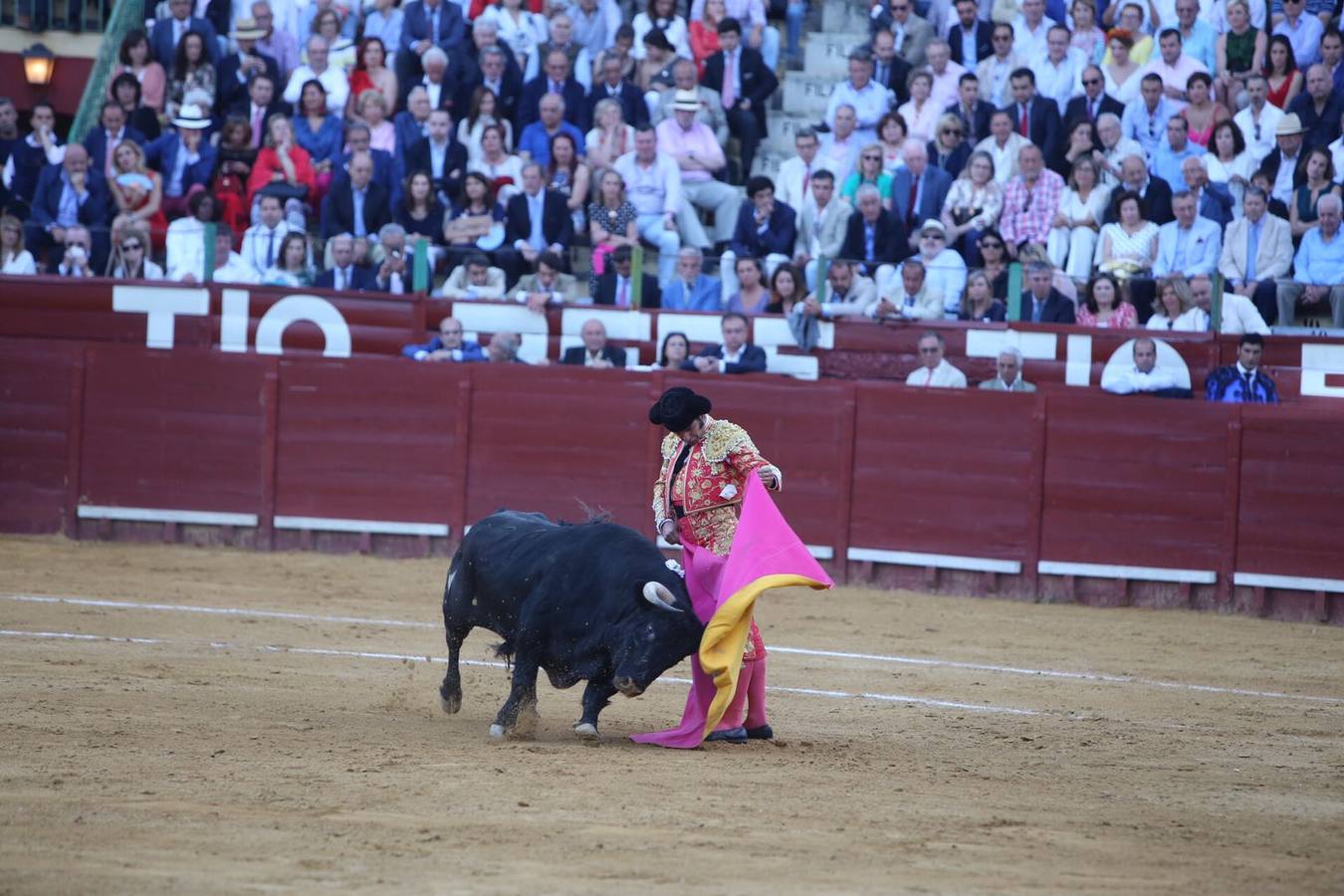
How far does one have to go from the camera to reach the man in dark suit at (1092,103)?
508 inches

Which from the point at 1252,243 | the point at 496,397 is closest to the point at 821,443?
the point at 496,397

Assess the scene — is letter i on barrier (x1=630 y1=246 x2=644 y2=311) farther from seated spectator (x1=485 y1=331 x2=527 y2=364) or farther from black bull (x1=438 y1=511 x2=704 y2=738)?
black bull (x1=438 y1=511 x2=704 y2=738)

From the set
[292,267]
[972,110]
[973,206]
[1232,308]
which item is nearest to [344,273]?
[292,267]

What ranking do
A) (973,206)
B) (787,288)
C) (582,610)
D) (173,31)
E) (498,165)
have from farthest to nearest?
(173,31) → (498,165) → (973,206) → (787,288) → (582,610)

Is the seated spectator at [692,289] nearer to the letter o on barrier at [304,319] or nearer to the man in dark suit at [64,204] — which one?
the letter o on barrier at [304,319]

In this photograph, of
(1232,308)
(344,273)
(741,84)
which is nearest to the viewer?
(1232,308)

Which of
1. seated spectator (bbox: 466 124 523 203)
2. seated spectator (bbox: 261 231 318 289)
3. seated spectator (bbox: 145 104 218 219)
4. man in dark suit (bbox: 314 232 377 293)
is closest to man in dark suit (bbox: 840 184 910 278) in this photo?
seated spectator (bbox: 466 124 523 203)

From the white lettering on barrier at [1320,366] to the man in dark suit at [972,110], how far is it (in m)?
2.94

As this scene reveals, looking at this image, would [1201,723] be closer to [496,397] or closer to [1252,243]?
[1252,243]

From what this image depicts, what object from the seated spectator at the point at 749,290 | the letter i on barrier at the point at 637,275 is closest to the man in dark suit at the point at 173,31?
the letter i on barrier at the point at 637,275

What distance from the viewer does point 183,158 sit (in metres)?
13.8

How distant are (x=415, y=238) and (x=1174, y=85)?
223 inches

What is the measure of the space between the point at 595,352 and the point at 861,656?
13.1 feet

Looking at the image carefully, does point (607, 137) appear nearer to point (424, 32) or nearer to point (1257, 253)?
point (424, 32)
